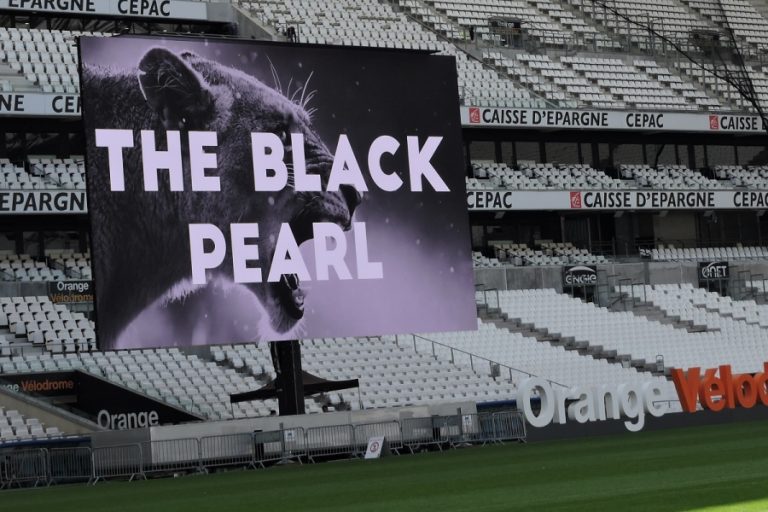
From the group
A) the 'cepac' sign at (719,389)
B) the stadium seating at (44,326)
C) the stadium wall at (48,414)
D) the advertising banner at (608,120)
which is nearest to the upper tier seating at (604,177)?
the advertising banner at (608,120)

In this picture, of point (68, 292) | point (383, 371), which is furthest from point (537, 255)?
point (68, 292)

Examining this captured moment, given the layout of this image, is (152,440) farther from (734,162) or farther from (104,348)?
(734,162)

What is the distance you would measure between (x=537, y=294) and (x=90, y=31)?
1488 centimetres

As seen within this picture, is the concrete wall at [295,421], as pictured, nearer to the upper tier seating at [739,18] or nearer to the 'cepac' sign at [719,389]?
the 'cepac' sign at [719,389]

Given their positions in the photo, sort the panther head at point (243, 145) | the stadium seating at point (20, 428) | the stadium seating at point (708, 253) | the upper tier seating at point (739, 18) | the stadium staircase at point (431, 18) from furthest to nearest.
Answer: the upper tier seating at point (739, 18) → the stadium staircase at point (431, 18) → the stadium seating at point (708, 253) → the stadium seating at point (20, 428) → the panther head at point (243, 145)

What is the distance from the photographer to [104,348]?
22.1m

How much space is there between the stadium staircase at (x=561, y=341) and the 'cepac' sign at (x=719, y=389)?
763 cm

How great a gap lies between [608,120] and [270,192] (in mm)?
23066

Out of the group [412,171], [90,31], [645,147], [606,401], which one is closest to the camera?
[412,171]

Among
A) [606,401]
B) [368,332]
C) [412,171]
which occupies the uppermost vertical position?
[412,171]

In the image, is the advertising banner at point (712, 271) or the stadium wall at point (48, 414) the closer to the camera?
the stadium wall at point (48, 414)

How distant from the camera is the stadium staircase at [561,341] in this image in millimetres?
37312

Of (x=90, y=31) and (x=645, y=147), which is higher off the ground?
(x=90, y=31)

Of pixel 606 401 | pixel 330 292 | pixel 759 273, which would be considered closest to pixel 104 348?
pixel 330 292
